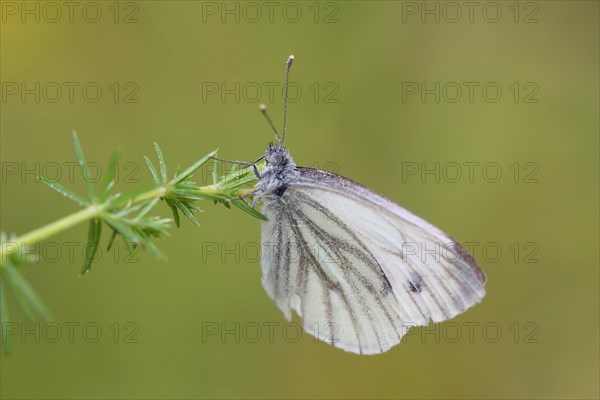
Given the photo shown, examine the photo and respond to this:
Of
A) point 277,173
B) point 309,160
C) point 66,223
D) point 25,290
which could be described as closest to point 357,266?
point 277,173

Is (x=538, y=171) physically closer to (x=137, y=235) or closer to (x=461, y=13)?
(x=461, y=13)

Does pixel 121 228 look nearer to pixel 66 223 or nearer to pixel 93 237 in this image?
pixel 93 237

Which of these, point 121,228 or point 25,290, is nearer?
point 25,290

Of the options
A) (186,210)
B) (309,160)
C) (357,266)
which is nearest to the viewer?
(186,210)

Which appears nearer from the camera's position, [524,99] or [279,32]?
[279,32]

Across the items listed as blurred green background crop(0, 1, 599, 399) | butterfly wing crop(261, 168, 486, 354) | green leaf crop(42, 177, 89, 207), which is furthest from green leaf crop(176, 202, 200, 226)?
blurred green background crop(0, 1, 599, 399)

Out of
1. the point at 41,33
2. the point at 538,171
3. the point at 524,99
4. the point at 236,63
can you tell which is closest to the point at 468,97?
the point at 524,99
